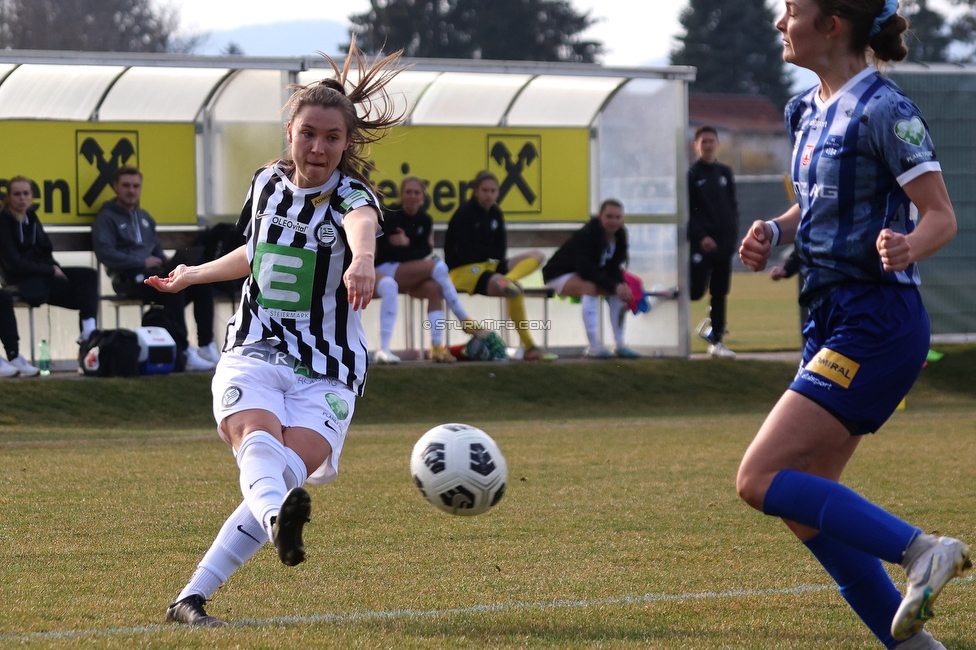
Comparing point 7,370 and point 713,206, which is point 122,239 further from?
point 713,206

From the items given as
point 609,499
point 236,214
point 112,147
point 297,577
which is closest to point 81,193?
point 112,147

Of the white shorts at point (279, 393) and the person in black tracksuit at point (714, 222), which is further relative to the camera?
the person in black tracksuit at point (714, 222)

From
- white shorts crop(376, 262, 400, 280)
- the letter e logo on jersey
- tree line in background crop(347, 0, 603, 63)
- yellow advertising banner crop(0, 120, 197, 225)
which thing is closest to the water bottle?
yellow advertising banner crop(0, 120, 197, 225)

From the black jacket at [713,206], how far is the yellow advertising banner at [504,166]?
137cm

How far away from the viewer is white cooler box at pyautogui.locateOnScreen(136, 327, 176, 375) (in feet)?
40.3

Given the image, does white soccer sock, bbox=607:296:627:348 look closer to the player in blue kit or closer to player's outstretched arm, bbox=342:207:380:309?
player's outstretched arm, bbox=342:207:380:309

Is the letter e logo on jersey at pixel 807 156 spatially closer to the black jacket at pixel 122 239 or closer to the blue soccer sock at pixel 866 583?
the blue soccer sock at pixel 866 583

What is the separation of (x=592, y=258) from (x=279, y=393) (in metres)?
10.2

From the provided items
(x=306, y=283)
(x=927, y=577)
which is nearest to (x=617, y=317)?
(x=306, y=283)

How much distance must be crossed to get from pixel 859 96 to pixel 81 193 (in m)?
11.2

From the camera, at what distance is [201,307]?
43.5ft

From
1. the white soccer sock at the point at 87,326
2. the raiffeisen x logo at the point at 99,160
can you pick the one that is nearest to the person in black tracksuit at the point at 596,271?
the raiffeisen x logo at the point at 99,160

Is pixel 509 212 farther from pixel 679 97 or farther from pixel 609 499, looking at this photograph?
pixel 609 499

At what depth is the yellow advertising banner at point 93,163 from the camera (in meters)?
13.6
